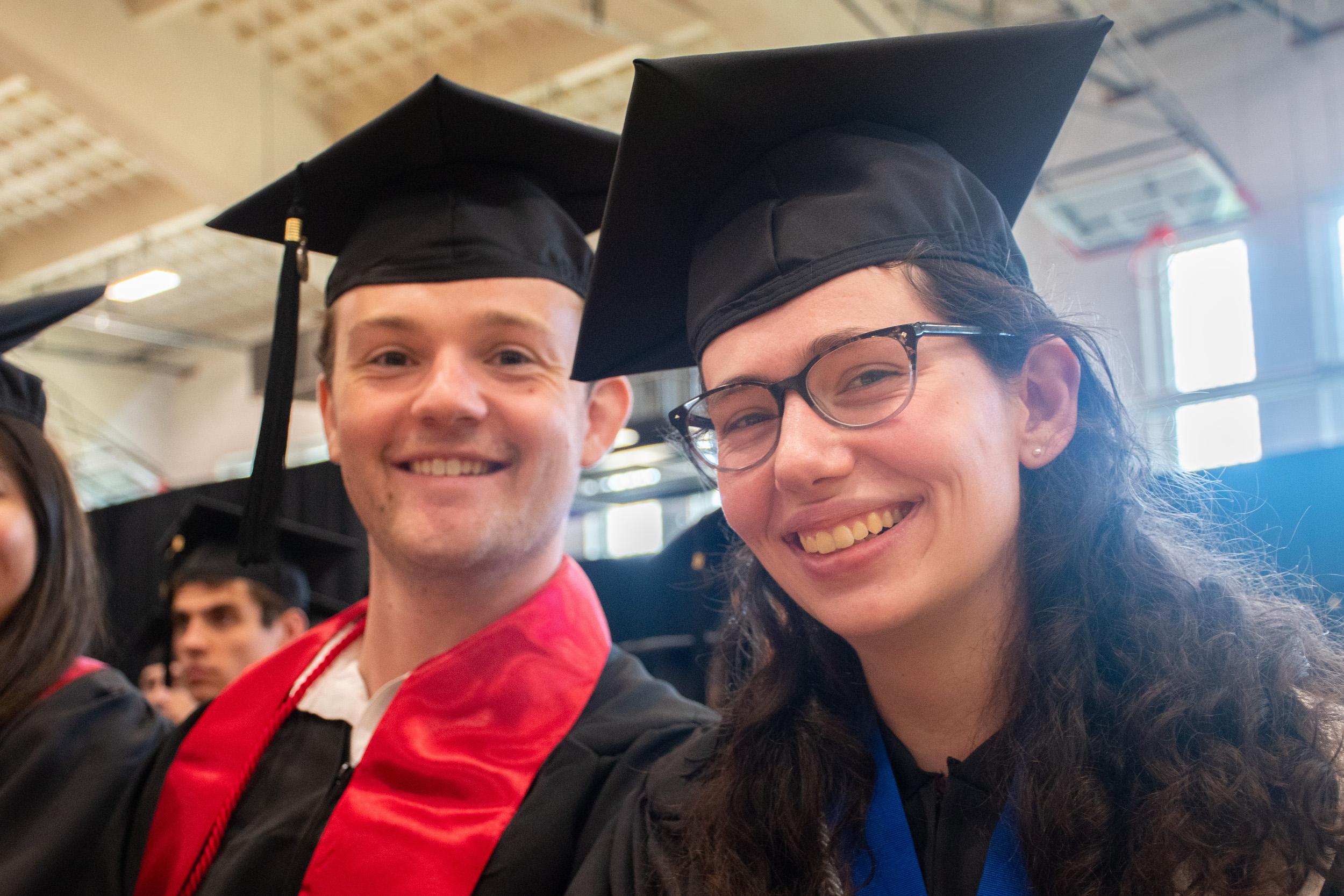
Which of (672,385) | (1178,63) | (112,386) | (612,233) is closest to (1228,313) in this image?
(1178,63)

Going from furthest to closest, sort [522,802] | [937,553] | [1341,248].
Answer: [1341,248] → [522,802] → [937,553]

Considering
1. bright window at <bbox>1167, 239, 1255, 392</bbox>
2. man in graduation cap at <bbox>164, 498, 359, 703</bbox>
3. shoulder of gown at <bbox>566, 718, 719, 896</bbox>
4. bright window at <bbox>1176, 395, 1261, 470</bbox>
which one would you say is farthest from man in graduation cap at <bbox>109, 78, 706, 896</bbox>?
bright window at <bbox>1167, 239, 1255, 392</bbox>

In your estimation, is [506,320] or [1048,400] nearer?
[1048,400]

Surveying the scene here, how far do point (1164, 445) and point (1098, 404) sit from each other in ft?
0.52

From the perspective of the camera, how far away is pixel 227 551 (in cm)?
399

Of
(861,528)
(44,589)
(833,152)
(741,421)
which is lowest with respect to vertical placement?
(44,589)

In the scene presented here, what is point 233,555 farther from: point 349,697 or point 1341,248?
point 1341,248

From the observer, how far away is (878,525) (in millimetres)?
1208

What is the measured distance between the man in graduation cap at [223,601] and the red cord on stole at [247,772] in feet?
6.86

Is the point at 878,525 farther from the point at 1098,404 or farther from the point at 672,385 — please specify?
the point at 672,385

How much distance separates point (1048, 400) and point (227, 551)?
3.42 meters

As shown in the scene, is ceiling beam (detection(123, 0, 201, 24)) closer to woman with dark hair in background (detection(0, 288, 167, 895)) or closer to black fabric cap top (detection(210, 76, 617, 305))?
woman with dark hair in background (detection(0, 288, 167, 895))

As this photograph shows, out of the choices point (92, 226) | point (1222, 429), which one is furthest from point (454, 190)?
point (92, 226)

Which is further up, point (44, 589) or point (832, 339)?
point (832, 339)
